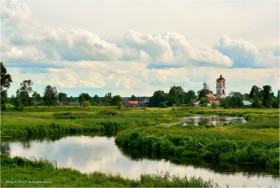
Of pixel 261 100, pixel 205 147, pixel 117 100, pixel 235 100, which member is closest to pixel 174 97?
pixel 235 100

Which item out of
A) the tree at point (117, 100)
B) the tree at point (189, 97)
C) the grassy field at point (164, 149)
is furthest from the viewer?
the tree at point (189, 97)

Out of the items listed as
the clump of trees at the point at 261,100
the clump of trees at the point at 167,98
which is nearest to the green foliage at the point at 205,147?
the clump of trees at the point at 261,100

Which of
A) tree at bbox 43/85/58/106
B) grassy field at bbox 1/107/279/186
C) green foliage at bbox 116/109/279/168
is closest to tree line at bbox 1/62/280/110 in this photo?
tree at bbox 43/85/58/106

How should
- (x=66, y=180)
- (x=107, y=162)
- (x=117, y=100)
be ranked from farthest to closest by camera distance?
(x=117, y=100), (x=107, y=162), (x=66, y=180)

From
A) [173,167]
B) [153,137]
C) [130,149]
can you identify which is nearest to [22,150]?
[130,149]

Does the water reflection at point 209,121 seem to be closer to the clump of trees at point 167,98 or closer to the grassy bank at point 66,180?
the grassy bank at point 66,180

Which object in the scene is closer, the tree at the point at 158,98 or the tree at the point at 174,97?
the tree at the point at 158,98

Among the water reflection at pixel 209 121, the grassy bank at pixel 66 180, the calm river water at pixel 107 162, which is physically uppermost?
the water reflection at pixel 209 121

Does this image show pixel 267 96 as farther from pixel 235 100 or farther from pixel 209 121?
pixel 209 121

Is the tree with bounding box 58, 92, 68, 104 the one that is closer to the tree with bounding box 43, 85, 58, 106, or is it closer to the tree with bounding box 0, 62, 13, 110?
the tree with bounding box 43, 85, 58, 106

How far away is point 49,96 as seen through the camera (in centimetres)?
9812

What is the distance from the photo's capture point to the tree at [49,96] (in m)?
97.9

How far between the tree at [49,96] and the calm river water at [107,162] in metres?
58.2

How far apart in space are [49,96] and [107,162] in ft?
239
